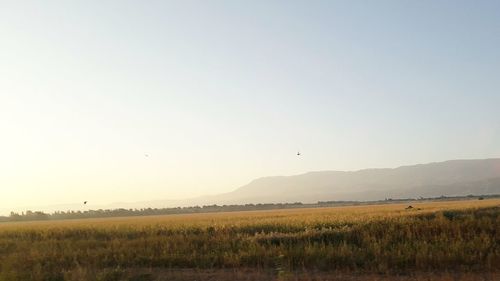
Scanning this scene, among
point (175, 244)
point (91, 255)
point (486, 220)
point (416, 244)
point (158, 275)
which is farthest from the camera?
point (486, 220)

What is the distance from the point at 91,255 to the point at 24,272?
12.7 feet

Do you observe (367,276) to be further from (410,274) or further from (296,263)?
(296,263)

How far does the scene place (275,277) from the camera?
1577 centimetres

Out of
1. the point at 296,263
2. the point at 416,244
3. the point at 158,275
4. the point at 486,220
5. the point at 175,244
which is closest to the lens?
the point at 158,275

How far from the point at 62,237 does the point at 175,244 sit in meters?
12.7

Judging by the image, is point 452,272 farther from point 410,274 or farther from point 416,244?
point 416,244

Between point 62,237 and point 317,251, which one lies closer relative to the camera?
point 317,251

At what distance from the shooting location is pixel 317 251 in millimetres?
19031

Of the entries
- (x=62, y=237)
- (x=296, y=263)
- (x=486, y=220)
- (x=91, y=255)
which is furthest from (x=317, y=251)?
(x=62, y=237)

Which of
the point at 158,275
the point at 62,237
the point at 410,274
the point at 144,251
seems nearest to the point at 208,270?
the point at 158,275

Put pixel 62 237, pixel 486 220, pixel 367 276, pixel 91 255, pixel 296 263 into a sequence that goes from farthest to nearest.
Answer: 1. pixel 62 237
2. pixel 486 220
3. pixel 91 255
4. pixel 296 263
5. pixel 367 276

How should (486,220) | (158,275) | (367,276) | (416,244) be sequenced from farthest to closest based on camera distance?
(486,220), (416,244), (158,275), (367,276)

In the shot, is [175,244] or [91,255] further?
[175,244]

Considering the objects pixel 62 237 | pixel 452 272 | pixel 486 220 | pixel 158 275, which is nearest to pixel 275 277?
pixel 158 275
